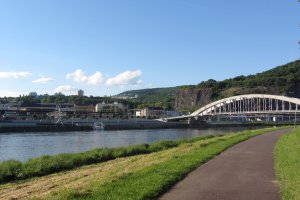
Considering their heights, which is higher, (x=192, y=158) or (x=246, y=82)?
(x=246, y=82)

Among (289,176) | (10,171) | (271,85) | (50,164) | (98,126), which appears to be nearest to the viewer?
(289,176)

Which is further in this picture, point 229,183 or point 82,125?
point 82,125

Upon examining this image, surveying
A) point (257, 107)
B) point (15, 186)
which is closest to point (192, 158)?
point (15, 186)

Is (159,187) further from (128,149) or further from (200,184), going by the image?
(128,149)

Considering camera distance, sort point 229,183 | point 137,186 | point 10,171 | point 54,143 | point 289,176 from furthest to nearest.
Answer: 1. point 54,143
2. point 10,171
3. point 289,176
4. point 229,183
5. point 137,186

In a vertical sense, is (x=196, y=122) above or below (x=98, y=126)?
above

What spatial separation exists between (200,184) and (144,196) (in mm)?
2193

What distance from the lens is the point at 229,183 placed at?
36.0 ft

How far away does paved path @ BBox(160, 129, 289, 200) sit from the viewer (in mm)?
9414

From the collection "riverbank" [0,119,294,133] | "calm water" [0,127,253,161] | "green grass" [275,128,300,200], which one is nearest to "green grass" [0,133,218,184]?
"calm water" [0,127,253,161]

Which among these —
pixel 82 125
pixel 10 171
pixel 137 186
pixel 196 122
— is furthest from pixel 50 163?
pixel 196 122

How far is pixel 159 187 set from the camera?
33.2 feet

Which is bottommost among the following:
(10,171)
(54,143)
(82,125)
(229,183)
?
(54,143)

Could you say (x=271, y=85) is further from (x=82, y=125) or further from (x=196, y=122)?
(x=82, y=125)
